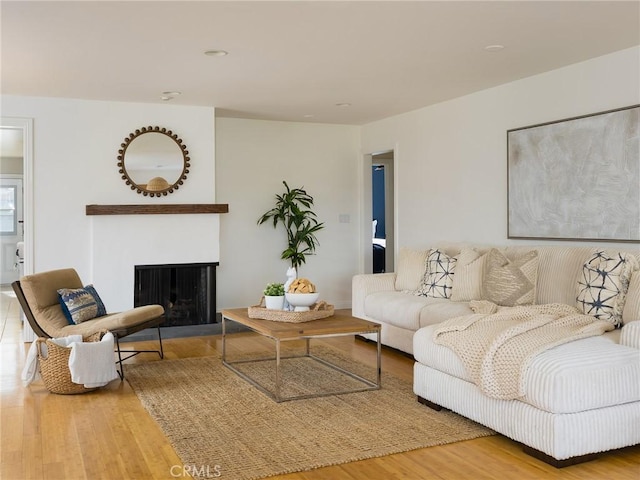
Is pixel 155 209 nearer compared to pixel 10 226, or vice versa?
pixel 155 209

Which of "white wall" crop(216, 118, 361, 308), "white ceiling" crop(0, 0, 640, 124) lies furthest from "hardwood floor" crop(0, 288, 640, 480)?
"white wall" crop(216, 118, 361, 308)

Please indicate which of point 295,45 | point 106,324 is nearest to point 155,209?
point 106,324

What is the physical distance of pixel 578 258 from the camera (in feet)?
14.9

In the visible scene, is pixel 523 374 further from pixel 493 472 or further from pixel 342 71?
pixel 342 71

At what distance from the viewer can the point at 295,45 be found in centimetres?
440

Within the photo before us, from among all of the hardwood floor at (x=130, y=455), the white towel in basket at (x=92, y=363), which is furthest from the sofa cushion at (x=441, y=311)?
the white towel in basket at (x=92, y=363)

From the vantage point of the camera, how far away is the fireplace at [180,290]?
22.1 feet

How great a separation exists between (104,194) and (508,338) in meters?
4.60

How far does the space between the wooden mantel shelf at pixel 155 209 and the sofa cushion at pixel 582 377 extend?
443cm

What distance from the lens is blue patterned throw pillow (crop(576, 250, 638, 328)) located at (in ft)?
12.8

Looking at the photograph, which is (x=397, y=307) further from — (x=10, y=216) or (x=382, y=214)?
(x=10, y=216)

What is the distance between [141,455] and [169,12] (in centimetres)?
243

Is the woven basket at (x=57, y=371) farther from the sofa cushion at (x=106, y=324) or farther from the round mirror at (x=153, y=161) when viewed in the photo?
the round mirror at (x=153, y=161)

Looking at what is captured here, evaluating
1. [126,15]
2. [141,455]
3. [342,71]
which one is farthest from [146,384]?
[342,71]
